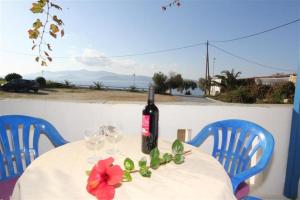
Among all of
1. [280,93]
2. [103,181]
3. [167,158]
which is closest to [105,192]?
[103,181]

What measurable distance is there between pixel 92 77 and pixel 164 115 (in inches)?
32.7

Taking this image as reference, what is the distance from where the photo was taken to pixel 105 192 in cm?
73

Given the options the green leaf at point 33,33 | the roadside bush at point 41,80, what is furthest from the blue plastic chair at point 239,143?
the green leaf at point 33,33

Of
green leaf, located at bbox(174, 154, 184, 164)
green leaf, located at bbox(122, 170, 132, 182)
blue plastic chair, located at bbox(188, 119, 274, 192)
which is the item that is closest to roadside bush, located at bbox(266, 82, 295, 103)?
blue plastic chair, located at bbox(188, 119, 274, 192)

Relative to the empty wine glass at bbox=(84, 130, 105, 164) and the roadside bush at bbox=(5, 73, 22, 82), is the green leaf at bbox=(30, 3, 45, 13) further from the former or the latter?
the empty wine glass at bbox=(84, 130, 105, 164)

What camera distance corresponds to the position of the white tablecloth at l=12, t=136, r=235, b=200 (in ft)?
2.63

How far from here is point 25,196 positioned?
0.77m

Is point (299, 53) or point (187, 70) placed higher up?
point (299, 53)

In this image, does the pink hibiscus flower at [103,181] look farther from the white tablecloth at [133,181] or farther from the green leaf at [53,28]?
the green leaf at [53,28]

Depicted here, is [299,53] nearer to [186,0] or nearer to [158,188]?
[186,0]

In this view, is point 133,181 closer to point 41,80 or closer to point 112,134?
point 112,134

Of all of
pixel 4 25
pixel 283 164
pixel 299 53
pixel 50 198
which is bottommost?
pixel 283 164

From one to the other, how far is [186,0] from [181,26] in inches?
10.1

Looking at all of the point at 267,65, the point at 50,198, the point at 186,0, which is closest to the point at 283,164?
the point at 267,65
